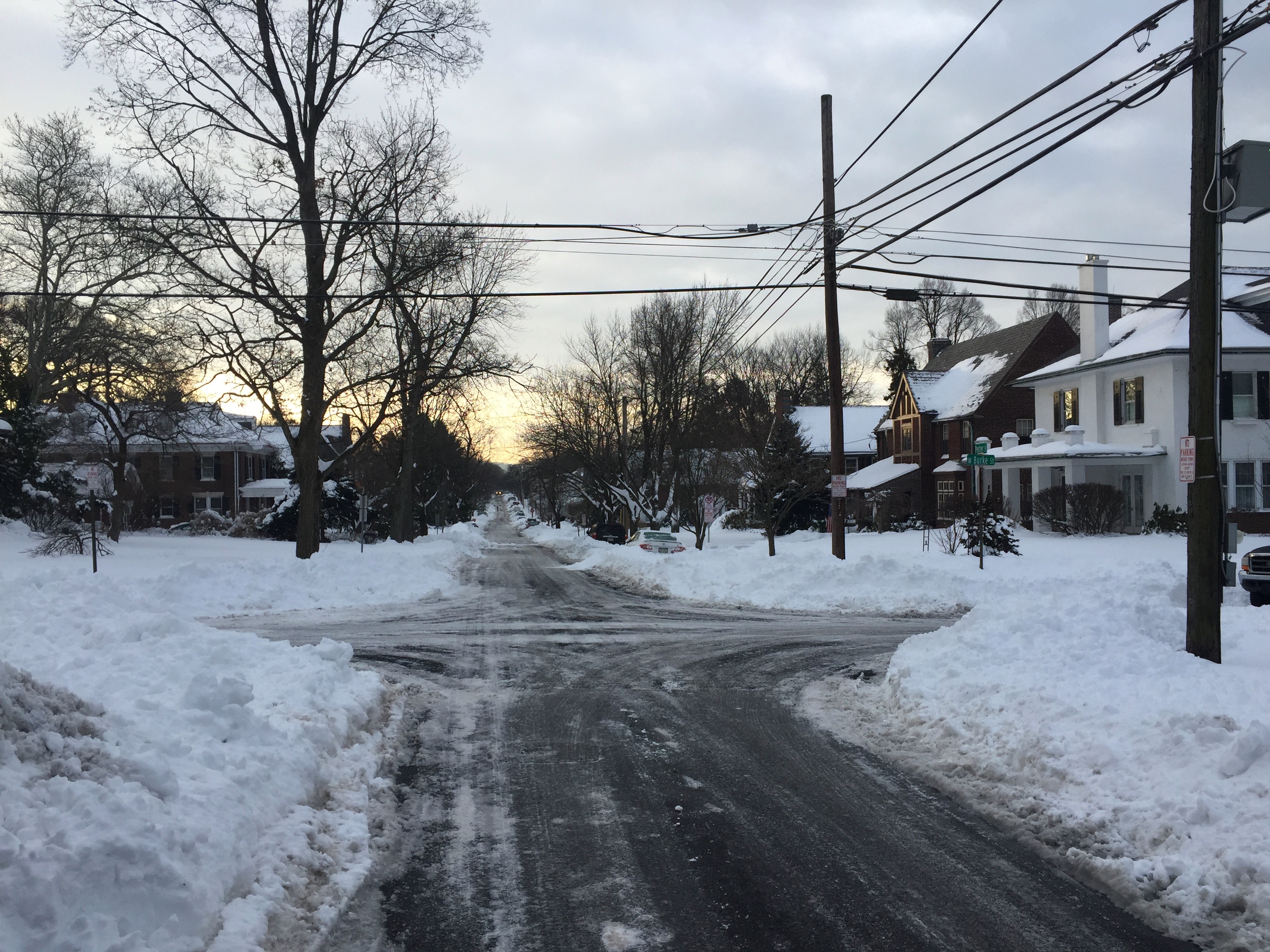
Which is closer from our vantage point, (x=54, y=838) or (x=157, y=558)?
(x=54, y=838)

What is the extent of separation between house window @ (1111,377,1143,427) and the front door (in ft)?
6.95

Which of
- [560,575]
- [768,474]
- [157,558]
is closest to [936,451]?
[768,474]

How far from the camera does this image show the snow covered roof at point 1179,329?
3100 cm

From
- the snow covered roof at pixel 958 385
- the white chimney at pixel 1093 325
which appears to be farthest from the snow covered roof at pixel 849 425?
the white chimney at pixel 1093 325

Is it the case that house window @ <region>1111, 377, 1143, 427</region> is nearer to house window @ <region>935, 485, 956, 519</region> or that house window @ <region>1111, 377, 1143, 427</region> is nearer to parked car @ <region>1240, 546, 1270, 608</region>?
house window @ <region>935, 485, 956, 519</region>

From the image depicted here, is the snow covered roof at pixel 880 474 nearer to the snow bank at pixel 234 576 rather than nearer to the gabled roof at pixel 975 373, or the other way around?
the gabled roof at pixel 975 373

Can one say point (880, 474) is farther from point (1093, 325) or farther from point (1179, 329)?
point (1179, 329)

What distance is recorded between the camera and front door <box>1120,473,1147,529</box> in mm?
34031

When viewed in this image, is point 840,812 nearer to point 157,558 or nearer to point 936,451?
point 157,558

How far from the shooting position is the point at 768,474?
29578 mm

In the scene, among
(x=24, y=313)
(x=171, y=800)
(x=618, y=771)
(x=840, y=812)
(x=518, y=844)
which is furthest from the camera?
(x=24, y=313)

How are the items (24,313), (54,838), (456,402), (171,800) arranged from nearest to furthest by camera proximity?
1. (54,838)
2. (171,800)
3. (24,313)
4. (456,402)

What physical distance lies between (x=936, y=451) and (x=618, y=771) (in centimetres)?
4480

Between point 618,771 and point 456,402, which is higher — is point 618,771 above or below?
below
